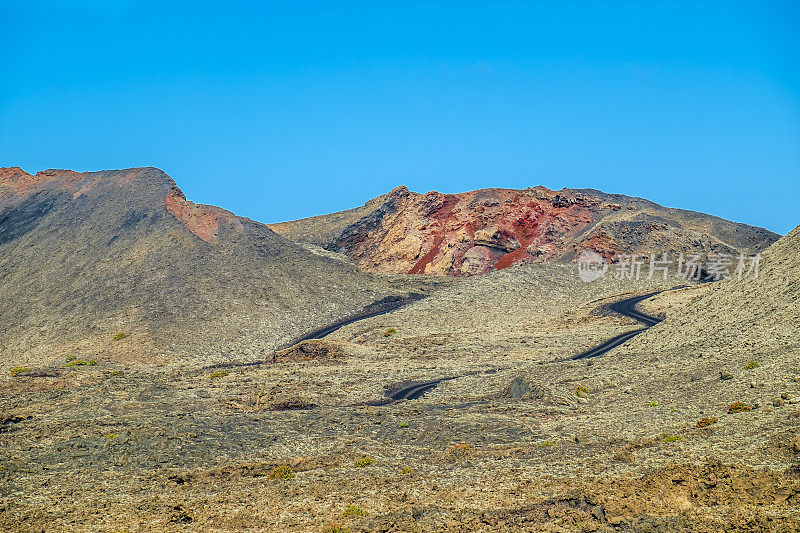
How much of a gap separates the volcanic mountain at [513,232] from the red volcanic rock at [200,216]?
89.8 ft

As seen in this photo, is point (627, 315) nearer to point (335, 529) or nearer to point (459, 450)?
point (459, 450)

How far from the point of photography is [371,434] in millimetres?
42625

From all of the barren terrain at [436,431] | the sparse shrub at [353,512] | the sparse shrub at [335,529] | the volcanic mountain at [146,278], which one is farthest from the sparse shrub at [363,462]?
the volcanic mountain at [146,278]

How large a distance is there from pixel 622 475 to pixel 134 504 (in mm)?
19806

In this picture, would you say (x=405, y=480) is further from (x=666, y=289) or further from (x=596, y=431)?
(x=666, y=289)

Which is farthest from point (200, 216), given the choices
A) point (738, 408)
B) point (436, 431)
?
point (738, 408)

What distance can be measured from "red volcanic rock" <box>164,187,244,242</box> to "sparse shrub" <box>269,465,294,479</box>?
3105 inches

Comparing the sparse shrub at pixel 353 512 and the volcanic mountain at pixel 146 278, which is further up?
the volcanic mountain at pixel 146 278

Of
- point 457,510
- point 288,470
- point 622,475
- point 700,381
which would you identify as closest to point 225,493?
point 288,470

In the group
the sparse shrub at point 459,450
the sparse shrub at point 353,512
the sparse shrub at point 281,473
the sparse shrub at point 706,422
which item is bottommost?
the sparse shrub at point 353,512

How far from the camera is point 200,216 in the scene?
383ft

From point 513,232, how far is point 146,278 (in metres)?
58.5

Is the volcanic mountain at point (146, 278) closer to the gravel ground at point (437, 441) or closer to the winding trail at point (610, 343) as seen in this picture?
the gravel ground at point (437, 441)

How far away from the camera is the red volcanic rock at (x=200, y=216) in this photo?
112m
